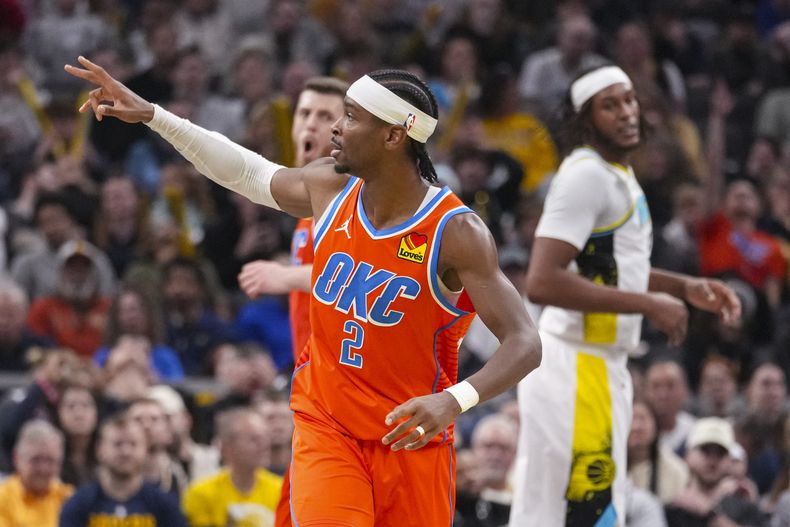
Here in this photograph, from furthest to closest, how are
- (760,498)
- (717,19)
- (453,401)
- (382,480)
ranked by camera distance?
(717,19) < (760,498) < (382,480) < (453,401)

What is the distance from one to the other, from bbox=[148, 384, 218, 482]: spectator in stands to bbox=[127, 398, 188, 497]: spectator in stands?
4.1 inches

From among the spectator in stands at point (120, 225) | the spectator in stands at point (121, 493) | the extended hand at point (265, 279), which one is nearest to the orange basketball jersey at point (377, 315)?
the extended hand at point (265, 279)

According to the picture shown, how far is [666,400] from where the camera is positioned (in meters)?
10.9

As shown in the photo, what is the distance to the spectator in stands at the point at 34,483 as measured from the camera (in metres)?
9.13

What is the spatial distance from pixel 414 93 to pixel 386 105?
140mm

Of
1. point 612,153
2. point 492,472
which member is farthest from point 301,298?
point 492,472

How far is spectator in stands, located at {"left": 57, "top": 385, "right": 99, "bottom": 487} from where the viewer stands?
9672 millimetres

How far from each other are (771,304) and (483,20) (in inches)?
180

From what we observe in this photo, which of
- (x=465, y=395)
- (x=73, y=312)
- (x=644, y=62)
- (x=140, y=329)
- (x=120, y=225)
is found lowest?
(x=465, y=395)

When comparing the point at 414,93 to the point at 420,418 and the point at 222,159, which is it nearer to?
the point at 222,159

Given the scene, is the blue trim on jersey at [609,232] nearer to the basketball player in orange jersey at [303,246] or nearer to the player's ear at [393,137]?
the basketball player in orange jersey at [303,246]

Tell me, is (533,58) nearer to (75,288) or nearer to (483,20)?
(483,20)

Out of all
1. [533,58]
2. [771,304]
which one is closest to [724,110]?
[533,58]

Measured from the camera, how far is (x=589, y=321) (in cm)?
687
